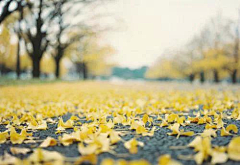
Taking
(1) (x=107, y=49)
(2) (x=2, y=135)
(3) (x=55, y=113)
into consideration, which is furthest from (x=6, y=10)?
(1) (x=107, y=49)

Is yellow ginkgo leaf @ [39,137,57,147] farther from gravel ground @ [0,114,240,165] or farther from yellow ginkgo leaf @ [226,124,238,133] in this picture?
yellow ginkgo leaf @ [226,124,238,133]

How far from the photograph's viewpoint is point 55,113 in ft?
10.3

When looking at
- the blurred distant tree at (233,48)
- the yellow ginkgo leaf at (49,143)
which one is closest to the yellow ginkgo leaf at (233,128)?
the yellow ginkgo leaf at (49,143)

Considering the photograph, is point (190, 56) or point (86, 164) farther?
point (190, 56)

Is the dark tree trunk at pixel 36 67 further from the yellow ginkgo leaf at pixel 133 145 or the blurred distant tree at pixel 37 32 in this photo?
the yellow ginkgo leaf at pixel 133 145

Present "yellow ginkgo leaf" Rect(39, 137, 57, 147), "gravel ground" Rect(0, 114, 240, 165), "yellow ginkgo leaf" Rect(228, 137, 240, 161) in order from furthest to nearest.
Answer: "yellow ginkgo leaf" Rect(39, 137, 57, 147)
"gravel ground" Rect(0, 114, 240, 165)
"yellow ginkgo leaf" Rect(228, 137, 240, 161)

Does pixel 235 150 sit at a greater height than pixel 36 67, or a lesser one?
lesser

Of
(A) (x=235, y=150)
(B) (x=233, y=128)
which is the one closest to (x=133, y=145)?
(A) (x=235, y=150)

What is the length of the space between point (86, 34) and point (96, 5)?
4358 mm

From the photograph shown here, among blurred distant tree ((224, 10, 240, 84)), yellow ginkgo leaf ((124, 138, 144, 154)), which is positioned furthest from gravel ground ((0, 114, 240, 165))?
blurred distant tree ((224, 10, 240, 84))

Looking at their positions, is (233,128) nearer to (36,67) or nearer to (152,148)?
(152,148)

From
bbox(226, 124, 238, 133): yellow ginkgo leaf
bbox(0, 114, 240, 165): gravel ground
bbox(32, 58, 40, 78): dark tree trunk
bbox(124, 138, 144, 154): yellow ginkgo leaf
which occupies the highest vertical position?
bbox(32, 58, 40, 78): dark tree trunk

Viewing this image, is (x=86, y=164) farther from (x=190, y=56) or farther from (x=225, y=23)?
(x=190, y=56)

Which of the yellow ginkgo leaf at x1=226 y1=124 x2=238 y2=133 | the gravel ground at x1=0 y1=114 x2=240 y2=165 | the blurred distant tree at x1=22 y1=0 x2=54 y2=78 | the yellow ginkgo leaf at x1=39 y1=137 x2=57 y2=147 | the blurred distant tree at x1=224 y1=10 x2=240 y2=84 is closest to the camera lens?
the gravel ground at x1=0 y1=114 x2=240 y2=165
